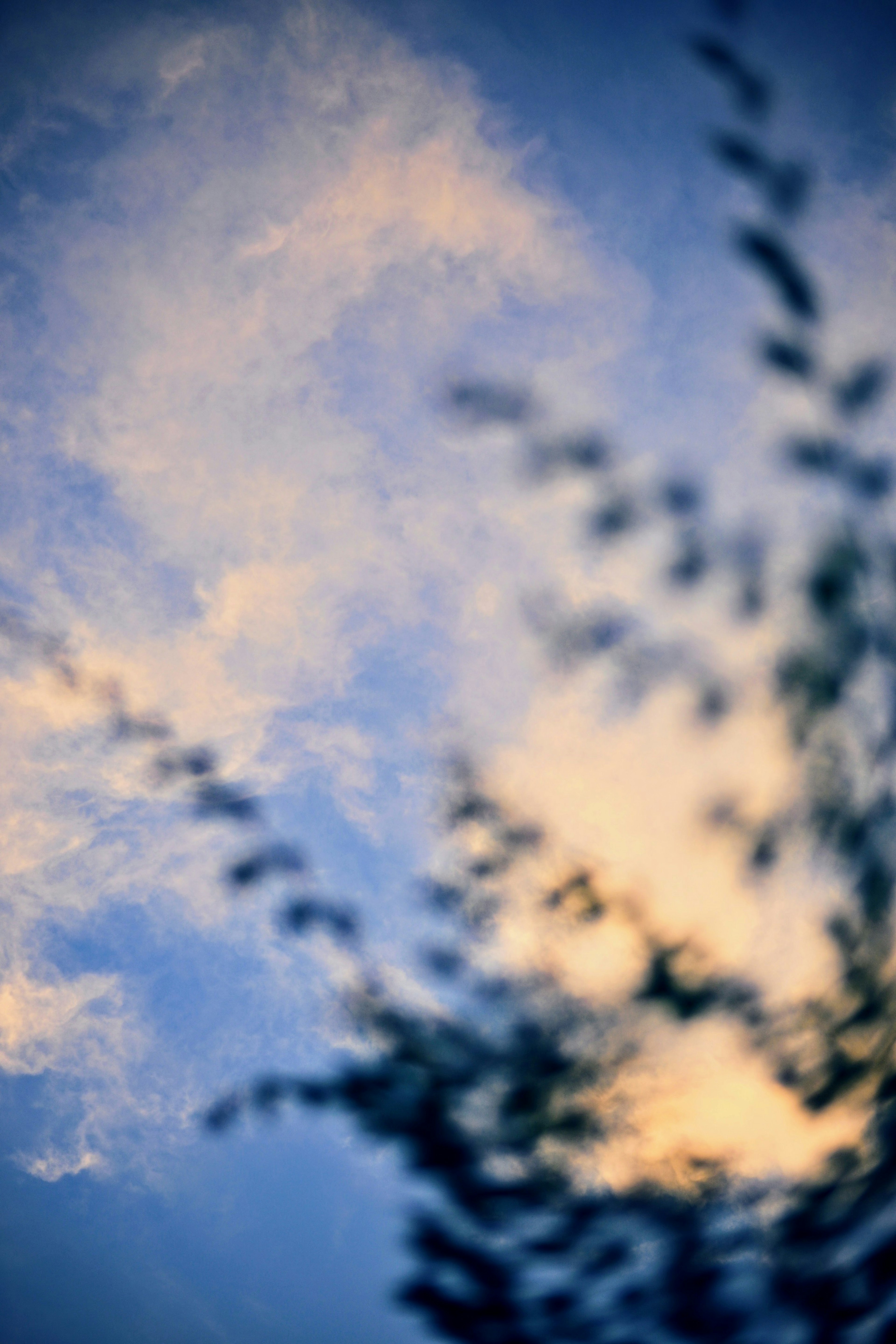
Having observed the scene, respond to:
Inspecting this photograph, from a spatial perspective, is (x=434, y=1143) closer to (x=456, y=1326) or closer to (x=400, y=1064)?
(x=400, y=1064)

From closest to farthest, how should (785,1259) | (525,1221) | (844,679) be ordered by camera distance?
1. (844,679)
2. (785,1259)
3. (525,1221)

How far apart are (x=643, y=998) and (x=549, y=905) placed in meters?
0.61

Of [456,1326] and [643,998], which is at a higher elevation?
[643,998]

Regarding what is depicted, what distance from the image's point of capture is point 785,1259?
3312mm

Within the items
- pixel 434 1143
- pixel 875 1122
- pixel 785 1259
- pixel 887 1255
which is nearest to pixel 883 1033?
pixel 875 1122

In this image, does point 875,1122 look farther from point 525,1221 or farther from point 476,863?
point 476,863

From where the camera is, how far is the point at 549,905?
3.66 meters

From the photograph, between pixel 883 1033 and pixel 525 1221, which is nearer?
pixel 883 1033

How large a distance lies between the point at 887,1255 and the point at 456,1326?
2073mm

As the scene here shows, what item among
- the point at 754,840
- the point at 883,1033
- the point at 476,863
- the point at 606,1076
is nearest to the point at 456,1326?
the point at 606,1076

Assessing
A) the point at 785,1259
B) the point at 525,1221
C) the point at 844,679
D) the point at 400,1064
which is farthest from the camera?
the point at 400,1064

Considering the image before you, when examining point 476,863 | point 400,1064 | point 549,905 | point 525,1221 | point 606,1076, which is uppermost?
point 476,863

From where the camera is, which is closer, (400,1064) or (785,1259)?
(785,1259)

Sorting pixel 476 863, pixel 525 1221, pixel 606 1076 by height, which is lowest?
pixel 525 1221
